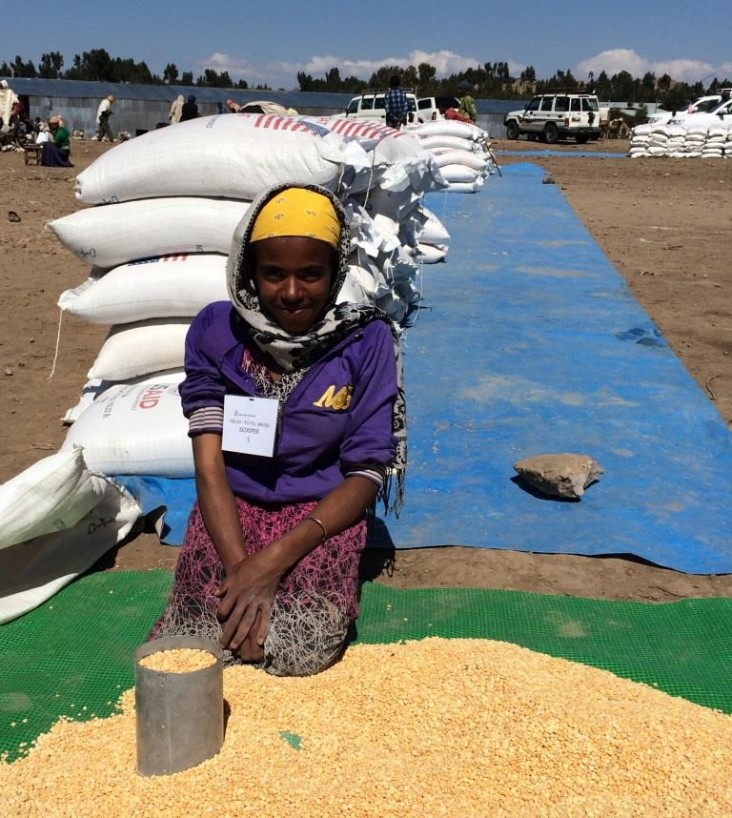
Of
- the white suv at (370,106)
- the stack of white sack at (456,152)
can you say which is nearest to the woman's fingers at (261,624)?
the stack of white sack at (456,152)

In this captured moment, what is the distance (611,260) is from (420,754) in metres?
6.53

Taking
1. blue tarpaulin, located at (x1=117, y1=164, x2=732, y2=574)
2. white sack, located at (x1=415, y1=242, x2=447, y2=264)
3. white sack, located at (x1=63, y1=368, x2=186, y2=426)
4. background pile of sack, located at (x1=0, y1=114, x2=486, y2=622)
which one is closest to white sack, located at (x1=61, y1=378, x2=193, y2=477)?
background pile of sack, located at (x1=0, y1=114, x2=486, y2=622)

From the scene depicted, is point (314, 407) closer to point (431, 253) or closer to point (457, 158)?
point (431, 253)

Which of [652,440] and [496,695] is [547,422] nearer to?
[652,440]

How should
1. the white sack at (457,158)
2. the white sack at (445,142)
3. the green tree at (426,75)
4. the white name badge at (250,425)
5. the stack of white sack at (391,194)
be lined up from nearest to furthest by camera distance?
1. the white name badge at (250,425)
2. the stack of white sack at (391,194)
3. the white sack at (457,158)
4. the white sack at (445,142)
5. the green tree at (426,75)

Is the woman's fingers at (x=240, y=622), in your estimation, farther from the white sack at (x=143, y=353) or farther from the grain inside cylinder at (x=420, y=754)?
the white sack at (x=143, y=353)

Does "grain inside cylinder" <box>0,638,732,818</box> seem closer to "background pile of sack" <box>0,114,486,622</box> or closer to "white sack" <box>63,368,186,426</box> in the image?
"background pile of sack" <box>0,114,486,622</box>

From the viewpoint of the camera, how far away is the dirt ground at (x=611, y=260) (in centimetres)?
267

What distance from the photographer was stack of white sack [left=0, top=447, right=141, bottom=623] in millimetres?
2406

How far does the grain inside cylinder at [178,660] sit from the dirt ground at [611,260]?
3.27ft

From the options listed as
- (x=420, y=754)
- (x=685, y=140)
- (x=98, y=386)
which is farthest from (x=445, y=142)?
(x=420, y=754)

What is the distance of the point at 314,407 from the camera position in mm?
2156

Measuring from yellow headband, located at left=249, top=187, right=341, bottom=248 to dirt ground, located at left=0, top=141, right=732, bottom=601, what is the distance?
43.8 inches

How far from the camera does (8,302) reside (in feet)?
19.5
